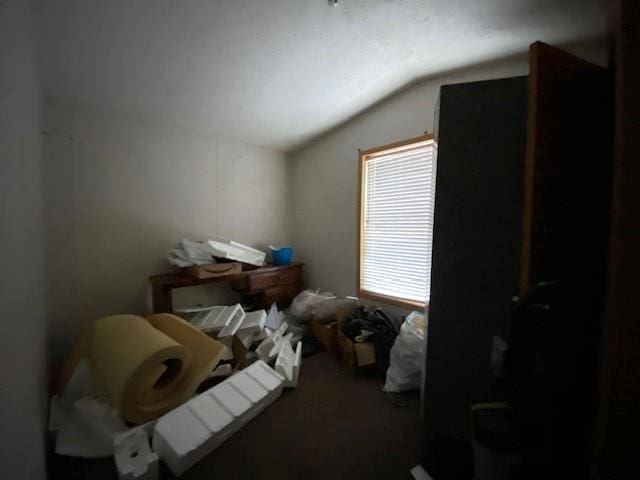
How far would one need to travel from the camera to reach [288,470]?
3.56ft

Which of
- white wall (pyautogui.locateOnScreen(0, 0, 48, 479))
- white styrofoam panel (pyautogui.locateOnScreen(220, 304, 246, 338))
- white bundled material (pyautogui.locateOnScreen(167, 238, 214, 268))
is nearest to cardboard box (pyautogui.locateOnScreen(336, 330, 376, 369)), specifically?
white styrofoam panel (pyautogui.locateOnScreen(220, 304, 246, 338))

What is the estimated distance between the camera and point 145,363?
1090 mm

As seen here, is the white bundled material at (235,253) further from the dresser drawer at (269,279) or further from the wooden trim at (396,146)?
the wooden trim at (396,146)

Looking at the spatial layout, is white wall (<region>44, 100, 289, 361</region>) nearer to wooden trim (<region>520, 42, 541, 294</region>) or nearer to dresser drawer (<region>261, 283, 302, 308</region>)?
dresser drawer (<region>261, 283, 302, 308</region>)

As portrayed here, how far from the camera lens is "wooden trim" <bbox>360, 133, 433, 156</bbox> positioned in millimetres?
1980

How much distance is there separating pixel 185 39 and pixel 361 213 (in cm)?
181

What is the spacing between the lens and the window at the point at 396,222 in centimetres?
205

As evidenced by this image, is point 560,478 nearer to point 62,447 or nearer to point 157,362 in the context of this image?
point 157,362

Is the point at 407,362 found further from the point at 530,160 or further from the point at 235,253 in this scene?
the point at 235,253

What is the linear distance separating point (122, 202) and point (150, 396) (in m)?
1.44

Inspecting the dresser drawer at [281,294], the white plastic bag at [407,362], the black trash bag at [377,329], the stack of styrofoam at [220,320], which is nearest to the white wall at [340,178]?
the dresser drawer at [281,294]

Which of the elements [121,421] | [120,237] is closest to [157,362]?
[121,421]

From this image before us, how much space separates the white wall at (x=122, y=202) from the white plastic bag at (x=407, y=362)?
67.8 inches

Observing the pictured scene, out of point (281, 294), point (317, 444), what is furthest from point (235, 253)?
point (317, 444)
